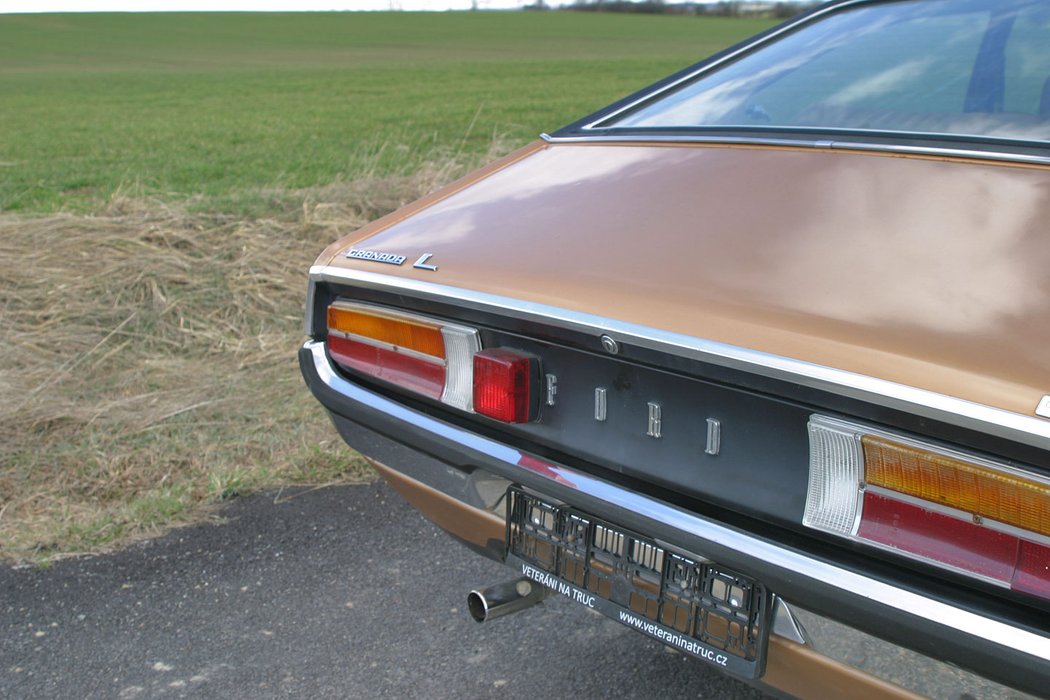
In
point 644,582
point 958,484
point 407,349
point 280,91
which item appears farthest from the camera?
point 280,91

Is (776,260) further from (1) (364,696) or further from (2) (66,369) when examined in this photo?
(2) (66,369)

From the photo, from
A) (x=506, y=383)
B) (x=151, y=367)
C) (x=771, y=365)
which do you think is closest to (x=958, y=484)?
(x=771, y=365)

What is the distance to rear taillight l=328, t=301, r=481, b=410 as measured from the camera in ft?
6.41

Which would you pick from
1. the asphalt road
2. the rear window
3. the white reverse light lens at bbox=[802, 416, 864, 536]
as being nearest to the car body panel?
the white reverse light lens at bbox=[802, 416, 864, 536]

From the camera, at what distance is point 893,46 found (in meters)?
2.33

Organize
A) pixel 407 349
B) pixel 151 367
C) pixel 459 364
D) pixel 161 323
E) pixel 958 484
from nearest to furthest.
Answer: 1. pixel 958 484
2. pixel 459 364
3. pixel 407 349
4. pixel 151 367
5. pixel 161 323

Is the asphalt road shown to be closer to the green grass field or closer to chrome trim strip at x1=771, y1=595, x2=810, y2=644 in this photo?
the green grass field

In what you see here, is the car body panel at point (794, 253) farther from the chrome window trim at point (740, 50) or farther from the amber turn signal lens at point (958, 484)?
the chrome window trim at point (740, 50)

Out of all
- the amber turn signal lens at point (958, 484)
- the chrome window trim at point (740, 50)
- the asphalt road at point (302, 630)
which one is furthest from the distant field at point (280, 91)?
the amber turn signal lens at point (958, 484)

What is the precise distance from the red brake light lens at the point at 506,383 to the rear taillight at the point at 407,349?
67mm

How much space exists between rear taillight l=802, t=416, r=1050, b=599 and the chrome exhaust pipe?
0.73 metres

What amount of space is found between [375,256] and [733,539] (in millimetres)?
981

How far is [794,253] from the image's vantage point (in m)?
1.62

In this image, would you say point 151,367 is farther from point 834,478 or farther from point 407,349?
point 834,478
